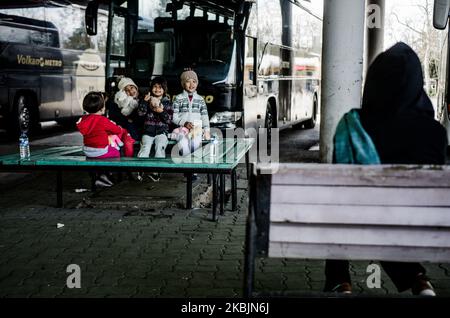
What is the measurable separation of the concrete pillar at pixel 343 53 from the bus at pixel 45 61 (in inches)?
324

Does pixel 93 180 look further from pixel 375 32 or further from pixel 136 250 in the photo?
pixel 375 32

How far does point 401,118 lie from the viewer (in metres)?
3.88

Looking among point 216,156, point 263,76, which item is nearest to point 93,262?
point 216,156

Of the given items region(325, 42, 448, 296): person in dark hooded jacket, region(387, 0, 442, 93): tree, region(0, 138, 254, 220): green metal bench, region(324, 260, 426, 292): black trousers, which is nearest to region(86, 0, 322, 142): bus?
region(0, 138, 254, 220): green metal bench

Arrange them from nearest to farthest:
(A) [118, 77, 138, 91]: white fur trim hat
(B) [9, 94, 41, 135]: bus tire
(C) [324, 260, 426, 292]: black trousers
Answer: (C) [324, 260, 426, 292]: black trousers → (A) [118, 77, 138, 91]: white fur trim hat → (B) [9, 94, 41, 135]: bus tire

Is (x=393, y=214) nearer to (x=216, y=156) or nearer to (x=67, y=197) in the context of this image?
(x=216, y=156)

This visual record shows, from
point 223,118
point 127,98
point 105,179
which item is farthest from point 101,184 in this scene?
point 223,118

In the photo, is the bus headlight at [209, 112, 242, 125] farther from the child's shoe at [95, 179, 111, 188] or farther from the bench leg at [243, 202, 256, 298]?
the bench leg at [243, 202, 256, 298]

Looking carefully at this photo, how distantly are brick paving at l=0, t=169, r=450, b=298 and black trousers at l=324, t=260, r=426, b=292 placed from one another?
42 cm

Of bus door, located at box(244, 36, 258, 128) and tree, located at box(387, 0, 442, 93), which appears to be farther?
tree, located at box(387, 0, 442, 93)

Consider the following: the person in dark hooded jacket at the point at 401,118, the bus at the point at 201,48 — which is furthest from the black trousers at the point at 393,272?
the bus at the point at 201,48

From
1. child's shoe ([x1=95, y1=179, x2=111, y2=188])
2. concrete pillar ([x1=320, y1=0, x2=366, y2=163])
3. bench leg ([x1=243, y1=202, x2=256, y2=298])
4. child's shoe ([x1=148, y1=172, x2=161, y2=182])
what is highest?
concrete pillar ([x1=320, y1=0, x2=366, y2=163])

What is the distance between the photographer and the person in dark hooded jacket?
381 centimetres

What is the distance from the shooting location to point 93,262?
5648 millimetres
